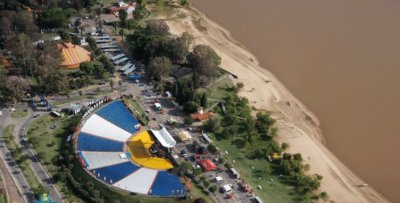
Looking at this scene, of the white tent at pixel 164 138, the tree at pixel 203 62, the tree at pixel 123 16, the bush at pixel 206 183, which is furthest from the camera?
the tree at pixel 123 16

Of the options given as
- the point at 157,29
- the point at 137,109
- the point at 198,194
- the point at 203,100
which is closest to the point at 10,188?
the point at 198,194

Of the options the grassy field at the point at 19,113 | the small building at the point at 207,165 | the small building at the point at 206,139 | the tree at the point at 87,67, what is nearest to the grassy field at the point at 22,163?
the grassy field at the point at 19,113

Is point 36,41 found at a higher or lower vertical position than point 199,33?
lower

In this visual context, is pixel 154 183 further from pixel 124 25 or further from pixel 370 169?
pixel 124 25

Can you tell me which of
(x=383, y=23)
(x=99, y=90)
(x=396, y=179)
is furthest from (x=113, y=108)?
(x=383, y=23)

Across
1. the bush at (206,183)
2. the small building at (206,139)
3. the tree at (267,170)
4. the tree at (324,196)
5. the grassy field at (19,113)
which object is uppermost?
the tree at (324,196)

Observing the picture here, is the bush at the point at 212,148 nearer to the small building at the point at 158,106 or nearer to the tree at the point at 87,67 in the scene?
the small building at the point at 158,106

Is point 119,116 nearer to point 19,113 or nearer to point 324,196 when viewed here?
→ point 19,113
